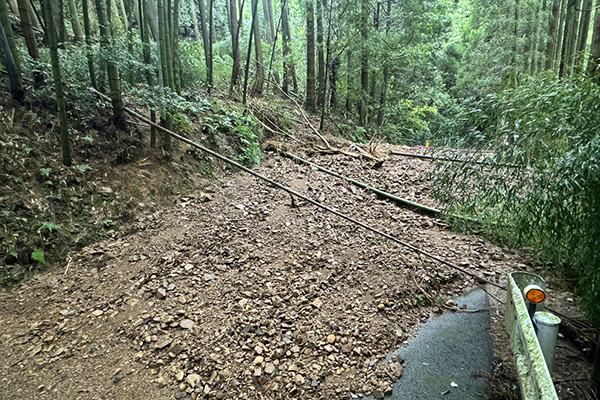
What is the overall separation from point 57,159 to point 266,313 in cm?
264

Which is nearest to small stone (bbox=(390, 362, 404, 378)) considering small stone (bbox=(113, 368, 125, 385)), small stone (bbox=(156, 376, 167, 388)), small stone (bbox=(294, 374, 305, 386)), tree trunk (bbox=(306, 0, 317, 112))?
small stone (bbox=(294, 374, 305, 386))

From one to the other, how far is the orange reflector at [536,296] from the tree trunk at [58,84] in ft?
13.0

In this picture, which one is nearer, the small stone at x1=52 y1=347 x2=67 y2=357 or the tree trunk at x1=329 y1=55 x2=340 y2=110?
the small stone at x1=52 y1=347 x2=67 y2=357

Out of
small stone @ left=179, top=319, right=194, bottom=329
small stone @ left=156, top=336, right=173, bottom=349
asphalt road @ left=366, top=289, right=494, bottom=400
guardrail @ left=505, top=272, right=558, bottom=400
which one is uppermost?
guardrail @ left=505, top=272, right=558, bottom=400

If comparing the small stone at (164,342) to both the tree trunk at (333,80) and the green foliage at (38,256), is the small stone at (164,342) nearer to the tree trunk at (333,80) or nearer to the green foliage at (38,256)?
the green foliage at (38,256)

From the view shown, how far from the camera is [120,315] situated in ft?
8.21

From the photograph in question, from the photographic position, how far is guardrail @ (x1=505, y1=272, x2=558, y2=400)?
1.29m

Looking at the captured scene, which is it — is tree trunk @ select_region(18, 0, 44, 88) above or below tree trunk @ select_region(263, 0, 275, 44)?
below

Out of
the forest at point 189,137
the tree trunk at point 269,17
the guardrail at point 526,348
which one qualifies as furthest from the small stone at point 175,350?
the tree trunk at point 269,17

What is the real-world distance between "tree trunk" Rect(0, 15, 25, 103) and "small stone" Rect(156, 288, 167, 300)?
103 inches

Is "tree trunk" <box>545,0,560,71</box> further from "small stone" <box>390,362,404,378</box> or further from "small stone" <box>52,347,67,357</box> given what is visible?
"small stone" <box>52,347,67,357</box>

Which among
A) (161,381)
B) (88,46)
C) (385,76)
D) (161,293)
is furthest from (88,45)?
(385,76)

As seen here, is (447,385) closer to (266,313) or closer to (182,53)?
(266,313)

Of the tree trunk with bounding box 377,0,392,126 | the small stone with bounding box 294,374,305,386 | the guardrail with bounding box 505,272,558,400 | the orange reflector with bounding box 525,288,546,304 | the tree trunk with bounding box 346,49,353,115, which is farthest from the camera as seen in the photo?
the tree trunk with bounding box 377,0,392,126
